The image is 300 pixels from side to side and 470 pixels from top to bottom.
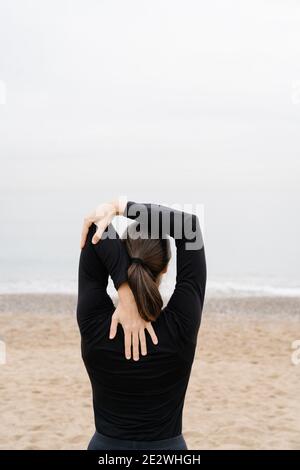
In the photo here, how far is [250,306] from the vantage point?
16766 mm

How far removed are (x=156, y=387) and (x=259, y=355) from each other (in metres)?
8.92

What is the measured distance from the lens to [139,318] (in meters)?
2.07

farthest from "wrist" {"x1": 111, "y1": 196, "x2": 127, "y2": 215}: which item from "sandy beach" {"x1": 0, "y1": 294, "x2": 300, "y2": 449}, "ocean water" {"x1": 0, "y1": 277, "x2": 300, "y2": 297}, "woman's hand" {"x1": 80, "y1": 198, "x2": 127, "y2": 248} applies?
"ocean water" {"x1": 0, "y1": 277, "x2": 300, "y2": 297}

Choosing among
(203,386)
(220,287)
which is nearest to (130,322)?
(203,386)

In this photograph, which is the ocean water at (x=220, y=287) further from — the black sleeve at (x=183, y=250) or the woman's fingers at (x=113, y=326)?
the woman's fingers at (x=113, y=326)

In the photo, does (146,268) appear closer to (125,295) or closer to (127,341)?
(125,295)

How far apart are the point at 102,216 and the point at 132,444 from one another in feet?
2.67

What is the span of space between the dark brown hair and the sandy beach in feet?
15.5

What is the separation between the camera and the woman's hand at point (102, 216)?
2.09 meters

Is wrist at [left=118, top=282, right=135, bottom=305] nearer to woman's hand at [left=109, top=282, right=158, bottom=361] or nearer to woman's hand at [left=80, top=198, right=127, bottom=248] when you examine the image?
woman's hand at [left=109, top=282, right=158, bottom=361]

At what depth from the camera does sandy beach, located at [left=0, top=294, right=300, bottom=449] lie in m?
6.70

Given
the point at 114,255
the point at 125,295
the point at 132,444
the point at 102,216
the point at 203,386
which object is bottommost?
the point at 203,386
